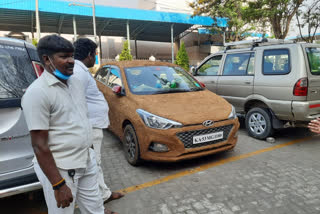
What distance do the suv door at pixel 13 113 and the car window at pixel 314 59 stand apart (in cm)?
455

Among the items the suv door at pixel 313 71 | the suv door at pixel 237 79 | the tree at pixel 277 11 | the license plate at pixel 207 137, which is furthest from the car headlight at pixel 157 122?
the tree at pixel 277 11

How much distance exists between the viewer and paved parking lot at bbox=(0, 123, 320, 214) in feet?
8.84

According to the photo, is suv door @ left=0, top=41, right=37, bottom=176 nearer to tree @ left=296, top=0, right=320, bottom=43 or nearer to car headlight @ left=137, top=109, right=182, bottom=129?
car headlight @ left=137, top=109, right=182, bottom=129

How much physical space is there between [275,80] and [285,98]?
406mm

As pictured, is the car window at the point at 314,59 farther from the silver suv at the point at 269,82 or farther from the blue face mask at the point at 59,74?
the blue face mask at the point at 59,74

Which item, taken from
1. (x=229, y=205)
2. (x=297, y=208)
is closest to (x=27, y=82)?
(x=229, y=205)

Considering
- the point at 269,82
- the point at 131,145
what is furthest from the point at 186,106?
the point at 269,82

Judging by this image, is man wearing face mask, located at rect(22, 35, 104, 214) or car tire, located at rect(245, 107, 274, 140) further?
car tire, located at rect(245, 107, 274, 140)

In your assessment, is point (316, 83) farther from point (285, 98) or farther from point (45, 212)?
point (45, 212)

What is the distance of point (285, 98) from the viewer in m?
4.37

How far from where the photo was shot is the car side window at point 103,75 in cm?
507

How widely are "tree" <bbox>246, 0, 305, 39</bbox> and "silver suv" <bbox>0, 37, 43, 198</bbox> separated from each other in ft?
32.8


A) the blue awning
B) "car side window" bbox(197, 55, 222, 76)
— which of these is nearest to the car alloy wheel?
"car side window" bbox(197, 55, 222, 76)

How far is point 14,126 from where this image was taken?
2.14m
